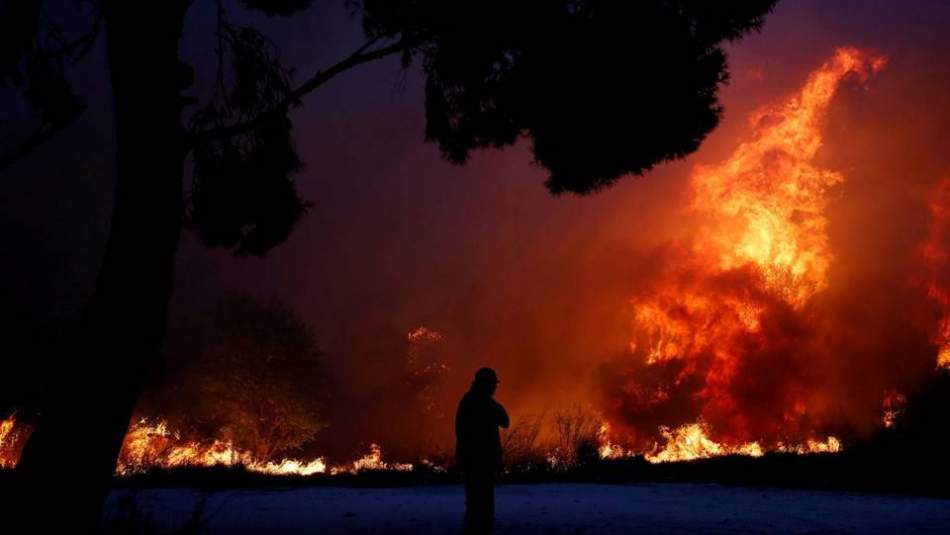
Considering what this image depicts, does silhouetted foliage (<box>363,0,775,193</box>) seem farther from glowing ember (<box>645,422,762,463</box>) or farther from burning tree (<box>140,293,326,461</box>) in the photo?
burning tree (<box>140,293,326,461</box>)

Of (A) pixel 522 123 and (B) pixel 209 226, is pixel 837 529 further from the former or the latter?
(B) pixel 209 226

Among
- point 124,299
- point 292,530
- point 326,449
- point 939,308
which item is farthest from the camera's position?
point 326,449

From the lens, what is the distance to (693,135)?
6.90m

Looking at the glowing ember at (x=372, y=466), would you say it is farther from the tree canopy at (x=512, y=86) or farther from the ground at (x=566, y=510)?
the tree canopy at (x=512, y=86)

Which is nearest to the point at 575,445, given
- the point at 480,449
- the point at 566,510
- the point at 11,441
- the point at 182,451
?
the point at 566,510

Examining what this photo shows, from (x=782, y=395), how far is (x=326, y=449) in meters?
36.2

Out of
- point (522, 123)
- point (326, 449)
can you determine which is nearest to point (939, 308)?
point (522, 123)

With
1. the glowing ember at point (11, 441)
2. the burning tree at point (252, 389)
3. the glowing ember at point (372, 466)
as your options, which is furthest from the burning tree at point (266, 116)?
the burning tree at point (252, 389)

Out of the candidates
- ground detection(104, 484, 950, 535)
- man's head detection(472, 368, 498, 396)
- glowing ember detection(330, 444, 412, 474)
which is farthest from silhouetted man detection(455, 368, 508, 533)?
glowing ember detection(330, 444, 412, 474)

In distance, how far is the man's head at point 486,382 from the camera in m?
6.05

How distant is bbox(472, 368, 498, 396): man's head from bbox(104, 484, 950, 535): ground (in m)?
1.68

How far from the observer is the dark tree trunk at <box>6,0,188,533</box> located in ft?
13.1

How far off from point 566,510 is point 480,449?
9.68 ft

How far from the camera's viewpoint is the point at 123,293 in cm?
442
